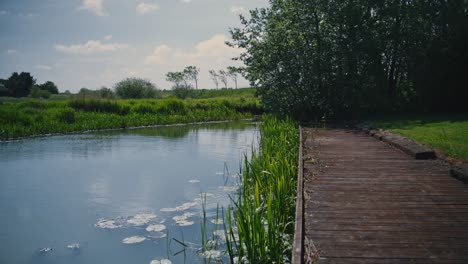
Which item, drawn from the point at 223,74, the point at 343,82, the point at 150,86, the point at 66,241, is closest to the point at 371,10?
the point at 343,82

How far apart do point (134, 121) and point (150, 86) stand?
66.0 feet

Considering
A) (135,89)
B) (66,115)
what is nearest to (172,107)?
(66,115)

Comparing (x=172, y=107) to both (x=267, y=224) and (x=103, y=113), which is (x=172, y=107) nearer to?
(x=103, y=113)

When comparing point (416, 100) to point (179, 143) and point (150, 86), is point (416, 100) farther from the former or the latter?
point (150, 86)

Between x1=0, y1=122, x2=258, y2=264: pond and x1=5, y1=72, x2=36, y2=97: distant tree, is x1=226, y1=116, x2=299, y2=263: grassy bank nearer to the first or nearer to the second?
x1=0, y1=122, x2=258, y2=264: pond

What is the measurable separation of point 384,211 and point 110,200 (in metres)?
5.63

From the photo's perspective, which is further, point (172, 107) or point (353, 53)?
point (172, 107)

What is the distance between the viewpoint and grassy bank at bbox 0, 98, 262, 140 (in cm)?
2150

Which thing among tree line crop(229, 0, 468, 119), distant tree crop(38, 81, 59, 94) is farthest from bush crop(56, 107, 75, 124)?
distant tree crop(38, 81, 59, 94)

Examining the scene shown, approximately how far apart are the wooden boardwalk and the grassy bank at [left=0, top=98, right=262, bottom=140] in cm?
1825

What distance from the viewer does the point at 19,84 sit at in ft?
195

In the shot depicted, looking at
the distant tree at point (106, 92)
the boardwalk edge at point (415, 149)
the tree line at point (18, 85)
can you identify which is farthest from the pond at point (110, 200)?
the tree line at point (18, 85)

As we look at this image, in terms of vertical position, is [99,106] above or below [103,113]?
above

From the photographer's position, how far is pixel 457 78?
14969mm
